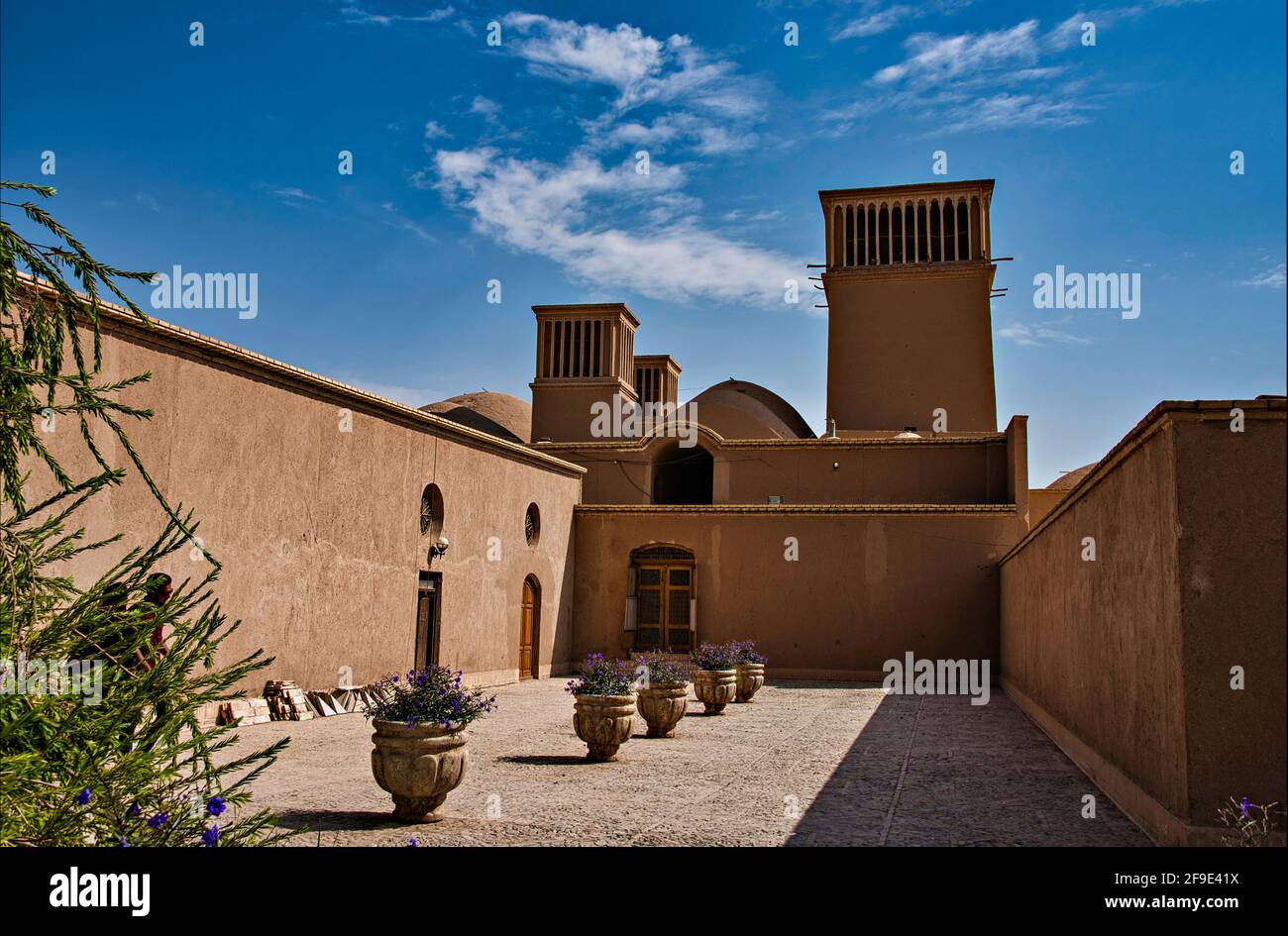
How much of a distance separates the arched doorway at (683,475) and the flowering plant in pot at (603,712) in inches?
644

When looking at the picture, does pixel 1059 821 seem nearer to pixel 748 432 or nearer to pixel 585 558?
pixel 585 558

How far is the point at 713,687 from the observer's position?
15.6m

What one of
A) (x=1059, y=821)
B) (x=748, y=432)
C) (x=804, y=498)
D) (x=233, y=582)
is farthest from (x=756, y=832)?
(x=748, y=432)

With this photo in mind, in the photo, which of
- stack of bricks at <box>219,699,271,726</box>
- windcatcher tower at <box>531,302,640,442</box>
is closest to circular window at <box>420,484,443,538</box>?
stack of bricks at <box>219,699,271,726</box>

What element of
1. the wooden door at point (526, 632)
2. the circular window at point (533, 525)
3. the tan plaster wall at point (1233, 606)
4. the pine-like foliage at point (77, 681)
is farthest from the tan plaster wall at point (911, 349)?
the pine-like foliage at point (77, 681)

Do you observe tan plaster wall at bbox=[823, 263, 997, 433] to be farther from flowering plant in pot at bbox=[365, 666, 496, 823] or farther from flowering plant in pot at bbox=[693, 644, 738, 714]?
flowering plant in pot at bbox=[365, 666, 496, 823]

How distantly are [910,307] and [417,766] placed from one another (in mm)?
27838

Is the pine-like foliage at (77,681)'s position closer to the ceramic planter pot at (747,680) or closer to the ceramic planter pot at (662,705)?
the ceramic planter pot at (662,705)

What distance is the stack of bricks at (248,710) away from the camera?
12.4m

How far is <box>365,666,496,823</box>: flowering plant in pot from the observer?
7.34 m

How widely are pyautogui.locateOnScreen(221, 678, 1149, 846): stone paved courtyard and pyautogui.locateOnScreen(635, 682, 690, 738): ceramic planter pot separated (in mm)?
261

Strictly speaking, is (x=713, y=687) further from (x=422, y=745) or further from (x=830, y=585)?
(x=422, y=745)

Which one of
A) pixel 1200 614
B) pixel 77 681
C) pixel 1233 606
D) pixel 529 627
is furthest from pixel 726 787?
pixel 529 627
